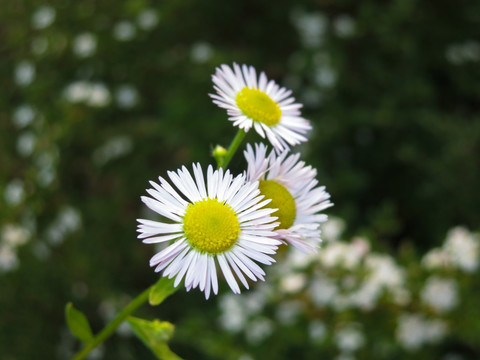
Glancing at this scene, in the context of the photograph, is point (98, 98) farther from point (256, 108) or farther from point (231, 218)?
point (231, 218)

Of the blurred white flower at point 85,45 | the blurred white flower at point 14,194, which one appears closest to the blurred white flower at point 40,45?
the blurred white flower at point 85,45

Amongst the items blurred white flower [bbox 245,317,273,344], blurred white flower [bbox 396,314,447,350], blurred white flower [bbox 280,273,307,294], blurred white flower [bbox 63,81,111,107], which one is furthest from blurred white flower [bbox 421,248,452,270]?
blurred white flower [bbox 63,81,111,107]

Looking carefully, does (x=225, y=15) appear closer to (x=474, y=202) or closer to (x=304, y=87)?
(x=304, y=87)

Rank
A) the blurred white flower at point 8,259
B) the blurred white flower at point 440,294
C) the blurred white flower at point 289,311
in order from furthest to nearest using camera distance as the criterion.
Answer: the blurred white flower at point 8,259 < the blurred white flower at point 289,311 < the blurred white flower at point 440,294

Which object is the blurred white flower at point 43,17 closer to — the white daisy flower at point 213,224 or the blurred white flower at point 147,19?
the blurred white flower at point 147,19

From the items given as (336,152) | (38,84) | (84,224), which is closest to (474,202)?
(336,152)
